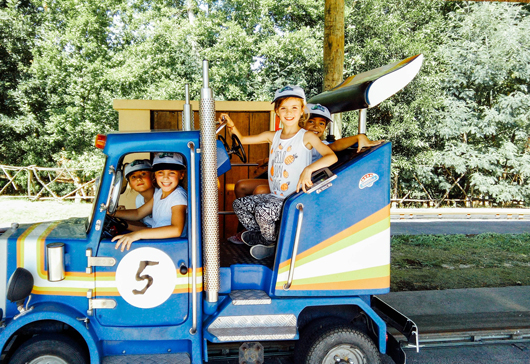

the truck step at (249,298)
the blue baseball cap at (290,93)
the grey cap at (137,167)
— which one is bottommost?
the truck step at (249,298)

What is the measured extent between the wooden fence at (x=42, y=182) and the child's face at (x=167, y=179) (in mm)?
13777

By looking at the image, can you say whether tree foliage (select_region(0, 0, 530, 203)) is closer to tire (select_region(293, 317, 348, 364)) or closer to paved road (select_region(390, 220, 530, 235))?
paved road (select_region(390, 220, 530, 235))

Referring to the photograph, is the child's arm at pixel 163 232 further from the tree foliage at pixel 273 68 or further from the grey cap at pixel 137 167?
the tree foliage at pixel 273 68

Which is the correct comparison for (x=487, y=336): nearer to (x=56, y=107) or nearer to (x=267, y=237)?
(x=267, y=237)

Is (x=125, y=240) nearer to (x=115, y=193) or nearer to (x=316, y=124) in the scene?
(x=115, y=193)

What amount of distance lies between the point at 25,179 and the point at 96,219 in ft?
54.1

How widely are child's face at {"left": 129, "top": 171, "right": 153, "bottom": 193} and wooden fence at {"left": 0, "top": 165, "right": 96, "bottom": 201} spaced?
13.3 metres

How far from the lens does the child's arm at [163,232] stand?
2812 mm

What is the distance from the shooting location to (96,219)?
9.31ft

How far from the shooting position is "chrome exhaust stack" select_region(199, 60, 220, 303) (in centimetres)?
282

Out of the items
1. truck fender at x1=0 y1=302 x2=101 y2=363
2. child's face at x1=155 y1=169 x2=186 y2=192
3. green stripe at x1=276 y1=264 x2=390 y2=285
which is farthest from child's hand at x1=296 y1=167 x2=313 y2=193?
truck fender at x1=0 y1=302 x2=101 y2=363

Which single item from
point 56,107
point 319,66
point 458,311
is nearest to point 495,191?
point 319,66

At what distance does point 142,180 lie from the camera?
3.40 metres

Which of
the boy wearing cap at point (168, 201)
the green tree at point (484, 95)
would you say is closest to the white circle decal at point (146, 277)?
the boy wearing cap at point (168, 201)
